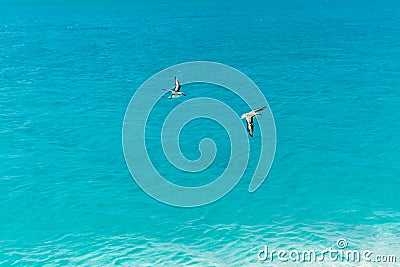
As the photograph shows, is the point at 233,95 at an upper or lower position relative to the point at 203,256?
upper

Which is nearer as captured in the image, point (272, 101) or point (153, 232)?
point (153, 232)

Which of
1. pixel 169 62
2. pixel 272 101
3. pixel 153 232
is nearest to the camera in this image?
pixel 153 232

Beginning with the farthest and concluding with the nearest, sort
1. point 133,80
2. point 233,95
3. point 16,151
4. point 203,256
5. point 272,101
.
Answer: point 133,80 < point 233,95 < point 272,101 < point 16,151 < point 203,256

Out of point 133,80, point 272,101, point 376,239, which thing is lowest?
point 376,239

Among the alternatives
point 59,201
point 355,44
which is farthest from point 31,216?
point 355,44

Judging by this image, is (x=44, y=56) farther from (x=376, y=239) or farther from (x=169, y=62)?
(x=376, y=239)

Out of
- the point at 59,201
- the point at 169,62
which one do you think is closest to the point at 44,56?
the point at 169,62
